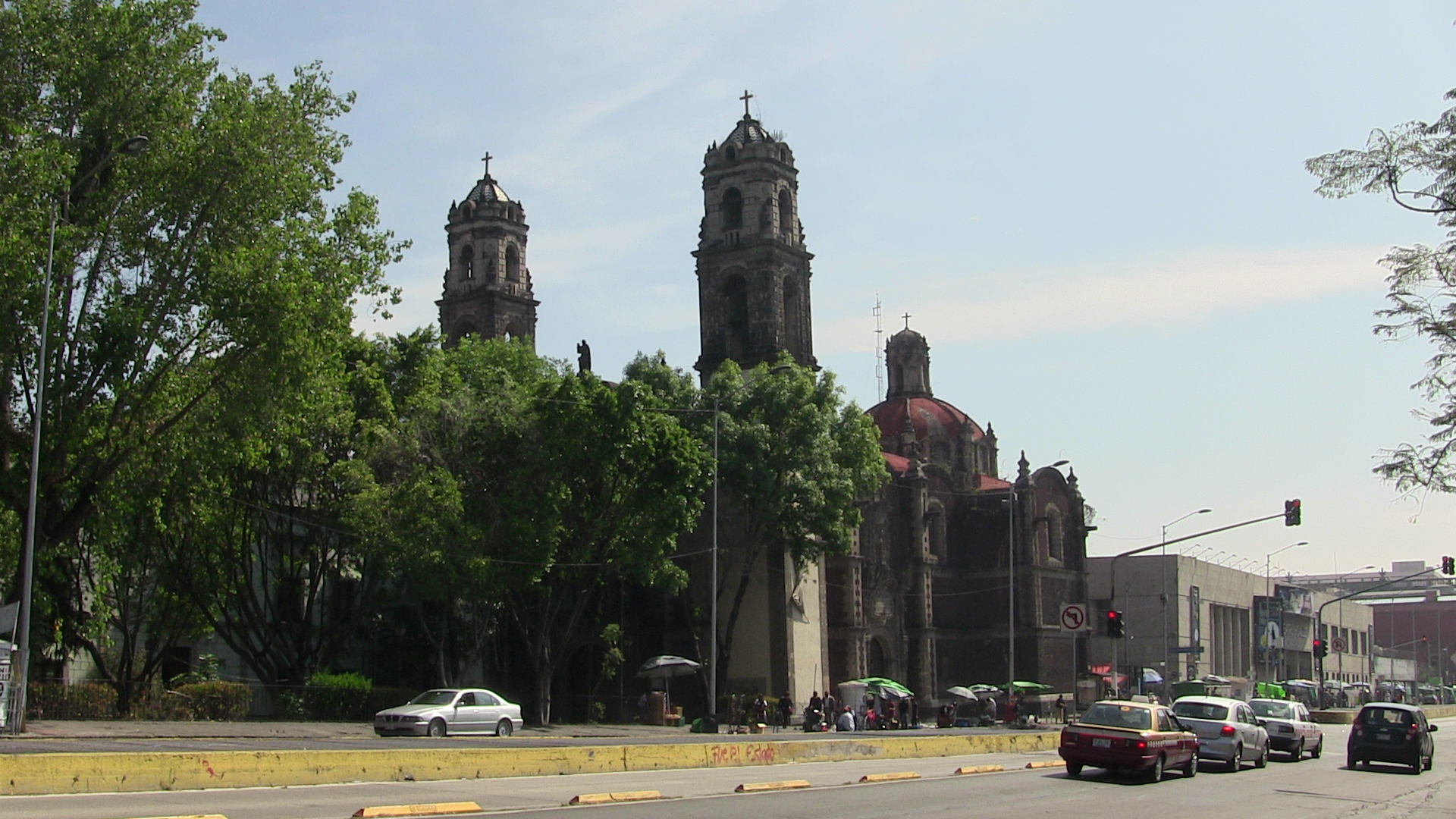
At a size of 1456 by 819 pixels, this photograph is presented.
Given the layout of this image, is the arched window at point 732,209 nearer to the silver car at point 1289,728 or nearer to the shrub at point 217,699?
the shrub at point 217,699

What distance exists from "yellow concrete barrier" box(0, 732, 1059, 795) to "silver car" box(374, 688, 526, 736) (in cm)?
883

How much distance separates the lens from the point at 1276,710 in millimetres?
33469

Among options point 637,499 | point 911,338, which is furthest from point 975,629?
point 637,499

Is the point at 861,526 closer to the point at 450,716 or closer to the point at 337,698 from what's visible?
the point at 337,698

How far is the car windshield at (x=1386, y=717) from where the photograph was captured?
96.2 ft

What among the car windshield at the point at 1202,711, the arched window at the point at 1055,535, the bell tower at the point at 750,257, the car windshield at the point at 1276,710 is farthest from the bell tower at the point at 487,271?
the car windshield at the point at 1202,711

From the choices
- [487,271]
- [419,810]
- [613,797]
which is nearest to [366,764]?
[613,797]

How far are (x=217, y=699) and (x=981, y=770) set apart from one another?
20.4 m

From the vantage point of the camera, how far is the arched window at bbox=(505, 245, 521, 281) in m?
79.8

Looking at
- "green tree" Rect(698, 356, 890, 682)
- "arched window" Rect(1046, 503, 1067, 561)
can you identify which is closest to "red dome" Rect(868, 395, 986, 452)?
"arched window" Rect(1046, 503, 1067, 561)

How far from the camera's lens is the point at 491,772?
21.3m

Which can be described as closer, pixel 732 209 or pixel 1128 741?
pixel 1128 741

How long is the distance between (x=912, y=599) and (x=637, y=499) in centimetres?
3312

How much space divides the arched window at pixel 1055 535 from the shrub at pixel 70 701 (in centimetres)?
5739
